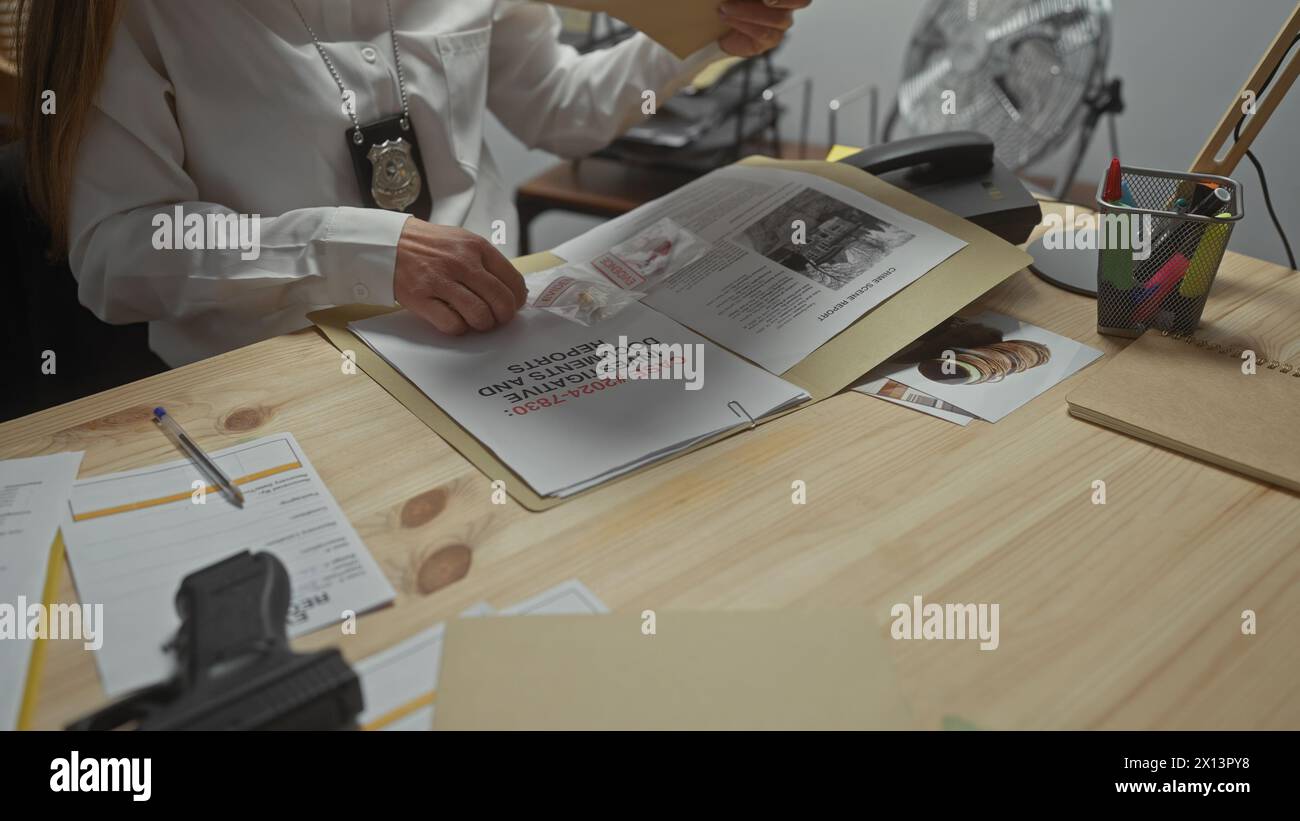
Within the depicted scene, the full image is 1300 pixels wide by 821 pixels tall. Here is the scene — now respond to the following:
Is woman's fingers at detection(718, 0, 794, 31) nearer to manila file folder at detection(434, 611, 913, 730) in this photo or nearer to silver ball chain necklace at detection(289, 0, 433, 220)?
silver ball chain necklace at detection(289, 0, 433, 220)

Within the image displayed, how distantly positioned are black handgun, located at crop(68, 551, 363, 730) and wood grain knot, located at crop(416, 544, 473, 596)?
0.27ft

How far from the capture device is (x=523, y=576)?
1.85 ft

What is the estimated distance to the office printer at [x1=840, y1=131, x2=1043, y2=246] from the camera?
0.92 meters

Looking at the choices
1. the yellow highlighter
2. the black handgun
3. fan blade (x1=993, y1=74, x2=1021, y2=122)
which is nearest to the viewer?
the black handgun

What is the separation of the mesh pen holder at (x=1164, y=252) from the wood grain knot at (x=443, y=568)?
607 mm

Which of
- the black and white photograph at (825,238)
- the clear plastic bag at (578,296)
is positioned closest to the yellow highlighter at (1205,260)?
the black and white photograph at (825,238)

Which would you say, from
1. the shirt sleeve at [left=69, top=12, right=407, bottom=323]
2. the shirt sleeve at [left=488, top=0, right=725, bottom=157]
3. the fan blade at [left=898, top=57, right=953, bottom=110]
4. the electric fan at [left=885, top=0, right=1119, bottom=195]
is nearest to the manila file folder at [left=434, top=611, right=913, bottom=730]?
the shirt sleeve at [left=69, top=12, right=407, bottom=323]

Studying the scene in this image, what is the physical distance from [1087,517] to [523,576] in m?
0.37

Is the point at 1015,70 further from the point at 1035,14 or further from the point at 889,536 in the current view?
the point at 889,536

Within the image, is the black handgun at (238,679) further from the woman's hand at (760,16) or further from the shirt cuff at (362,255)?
the woman's hand at (760,16)

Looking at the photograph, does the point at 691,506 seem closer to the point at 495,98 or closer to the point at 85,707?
the point at 85,707

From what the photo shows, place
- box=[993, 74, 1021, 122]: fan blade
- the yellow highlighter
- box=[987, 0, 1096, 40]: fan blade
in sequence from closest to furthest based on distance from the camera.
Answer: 1. the yellow highlighter
2. box=[987, 0, 1096, 40]: fan blade
3. box=[993, 74, 1021, 122]: fan blade
